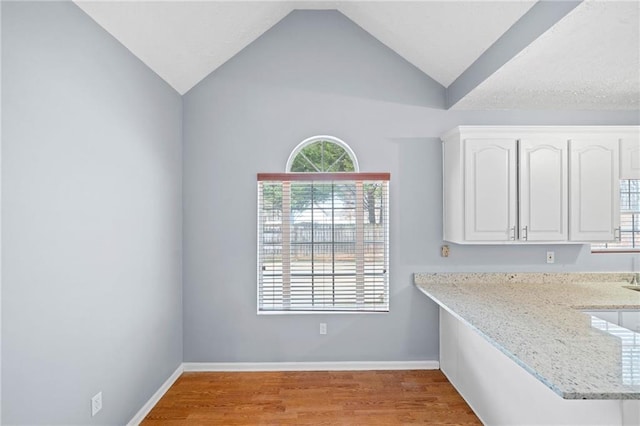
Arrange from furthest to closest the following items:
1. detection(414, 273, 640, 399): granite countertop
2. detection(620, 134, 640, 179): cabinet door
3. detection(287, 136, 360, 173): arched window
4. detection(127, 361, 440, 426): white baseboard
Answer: detection(287, 136, 360, 173): arched window < detection(127, 361, 440, 426): white baseboard < detection(620, 134, 640, 179): cabinet door < detection(414, 273, 640, 399): granite countertop

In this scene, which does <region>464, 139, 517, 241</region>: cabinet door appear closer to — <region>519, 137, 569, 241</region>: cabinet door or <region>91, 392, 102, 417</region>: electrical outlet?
<region>519, 137, 569, 241</region>: cabinet door

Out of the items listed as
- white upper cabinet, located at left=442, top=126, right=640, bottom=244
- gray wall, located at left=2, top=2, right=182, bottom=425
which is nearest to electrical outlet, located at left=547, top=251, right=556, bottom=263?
white upper cabinet, located at left=442, top=126, right=640, bottom=244

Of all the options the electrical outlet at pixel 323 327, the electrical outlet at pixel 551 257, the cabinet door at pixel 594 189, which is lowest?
the electrical outlet at pixel 323 327

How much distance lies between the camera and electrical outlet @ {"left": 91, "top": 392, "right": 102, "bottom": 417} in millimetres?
2135

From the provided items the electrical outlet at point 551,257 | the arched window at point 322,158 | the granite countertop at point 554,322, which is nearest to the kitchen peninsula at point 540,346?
the granite countertop at point 554,322

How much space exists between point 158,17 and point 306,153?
166 centimetres

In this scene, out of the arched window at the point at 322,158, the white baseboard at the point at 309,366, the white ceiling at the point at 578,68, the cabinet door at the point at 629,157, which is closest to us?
the white ceiling at the point at 578,68

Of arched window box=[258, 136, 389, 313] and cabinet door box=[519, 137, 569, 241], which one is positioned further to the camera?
arched window box=[258, 136, 389, 313]

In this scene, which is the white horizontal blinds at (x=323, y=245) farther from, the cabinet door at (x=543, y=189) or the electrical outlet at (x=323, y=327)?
the cabinet door at (x=543, y=189)

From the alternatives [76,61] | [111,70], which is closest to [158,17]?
[111,70]

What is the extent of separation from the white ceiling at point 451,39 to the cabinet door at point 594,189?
1.39 feet

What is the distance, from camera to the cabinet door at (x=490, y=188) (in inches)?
124

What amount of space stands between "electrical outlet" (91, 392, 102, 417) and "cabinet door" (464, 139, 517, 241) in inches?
114

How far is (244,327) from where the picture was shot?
11.6 feet
